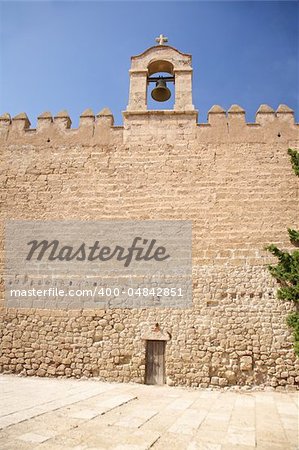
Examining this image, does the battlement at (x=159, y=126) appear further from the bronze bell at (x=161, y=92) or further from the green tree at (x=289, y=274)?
the green tree at (x=289, y=274)

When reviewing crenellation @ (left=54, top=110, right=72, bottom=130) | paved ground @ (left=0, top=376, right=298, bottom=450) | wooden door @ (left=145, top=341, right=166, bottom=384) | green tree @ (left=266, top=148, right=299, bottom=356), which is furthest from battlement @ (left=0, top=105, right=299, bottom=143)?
paved ground @ (left=0, top=376, right=298, bottom=450)

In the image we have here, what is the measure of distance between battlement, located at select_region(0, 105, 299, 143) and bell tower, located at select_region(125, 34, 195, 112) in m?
0.30

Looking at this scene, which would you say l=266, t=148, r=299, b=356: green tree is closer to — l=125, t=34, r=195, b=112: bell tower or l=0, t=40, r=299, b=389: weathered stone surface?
l=0, t=40, r=299, b=389: weathered stone surface

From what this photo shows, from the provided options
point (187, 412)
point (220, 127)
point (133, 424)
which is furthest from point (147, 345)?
point (220, 127)

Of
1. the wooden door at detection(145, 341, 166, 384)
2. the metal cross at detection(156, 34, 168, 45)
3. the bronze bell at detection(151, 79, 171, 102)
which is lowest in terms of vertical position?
the wooden door at detection(145, 341, 166, 384)

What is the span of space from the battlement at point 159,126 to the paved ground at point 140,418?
618 centimetres

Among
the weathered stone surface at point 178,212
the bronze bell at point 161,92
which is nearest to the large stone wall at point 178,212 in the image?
the weathered stone surface at point 178,212

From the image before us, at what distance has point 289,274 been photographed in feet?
24.9

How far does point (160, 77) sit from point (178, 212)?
13.9ft

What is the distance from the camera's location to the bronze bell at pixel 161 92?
9555mm

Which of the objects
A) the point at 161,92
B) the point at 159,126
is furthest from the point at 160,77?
the point at 159,126

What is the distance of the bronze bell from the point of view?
955 cm

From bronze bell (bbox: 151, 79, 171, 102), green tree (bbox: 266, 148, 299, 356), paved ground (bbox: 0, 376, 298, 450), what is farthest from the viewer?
bronze bell (bbox: 151, 79, 171, 102)

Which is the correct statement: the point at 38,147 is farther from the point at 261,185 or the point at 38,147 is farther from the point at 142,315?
the point at 261,185
